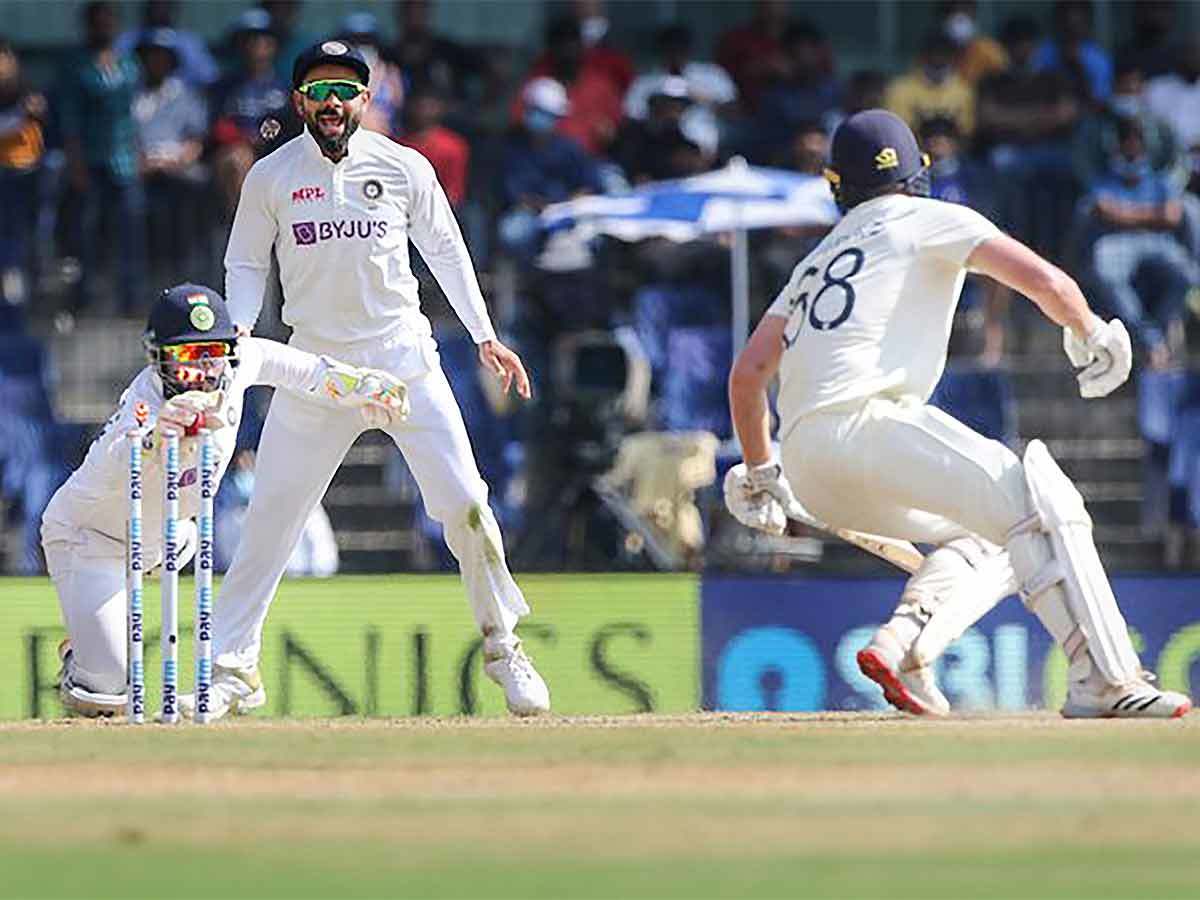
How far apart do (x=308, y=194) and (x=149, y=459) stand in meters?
1.03

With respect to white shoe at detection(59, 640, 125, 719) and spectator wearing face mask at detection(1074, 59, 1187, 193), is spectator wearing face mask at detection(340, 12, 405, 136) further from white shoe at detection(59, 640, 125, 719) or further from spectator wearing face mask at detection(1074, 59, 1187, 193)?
white shoe at detection(59, 640, 125, 719)

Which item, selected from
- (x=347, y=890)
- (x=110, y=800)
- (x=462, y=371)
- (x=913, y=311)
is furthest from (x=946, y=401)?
(x=347, y=890)

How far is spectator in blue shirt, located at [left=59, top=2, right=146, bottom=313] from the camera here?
1834 cm

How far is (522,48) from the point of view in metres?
20.8

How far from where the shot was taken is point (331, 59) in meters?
10.2

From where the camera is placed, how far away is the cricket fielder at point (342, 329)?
10.2m

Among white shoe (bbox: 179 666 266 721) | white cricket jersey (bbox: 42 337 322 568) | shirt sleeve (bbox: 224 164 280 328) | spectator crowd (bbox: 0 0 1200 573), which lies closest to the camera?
white cricket jersey (bbox: 42 337 322 568)

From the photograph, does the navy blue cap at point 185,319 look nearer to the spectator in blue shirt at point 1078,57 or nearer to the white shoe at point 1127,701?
the white shoe at point 1127,701

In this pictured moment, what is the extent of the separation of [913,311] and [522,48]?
11.6m

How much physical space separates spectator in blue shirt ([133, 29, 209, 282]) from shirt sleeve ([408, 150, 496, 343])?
7972mm

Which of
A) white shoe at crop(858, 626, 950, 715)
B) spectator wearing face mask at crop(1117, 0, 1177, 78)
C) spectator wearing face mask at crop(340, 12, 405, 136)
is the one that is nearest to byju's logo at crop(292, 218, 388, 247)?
white shoe at crop(858, 626, 950, 715)

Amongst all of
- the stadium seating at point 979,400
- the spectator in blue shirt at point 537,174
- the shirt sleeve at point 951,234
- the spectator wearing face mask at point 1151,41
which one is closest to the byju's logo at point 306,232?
the shirt sleeve at point 951,234

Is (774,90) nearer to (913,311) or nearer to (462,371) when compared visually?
(462,371)

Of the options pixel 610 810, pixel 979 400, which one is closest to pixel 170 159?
pixel 979 400
